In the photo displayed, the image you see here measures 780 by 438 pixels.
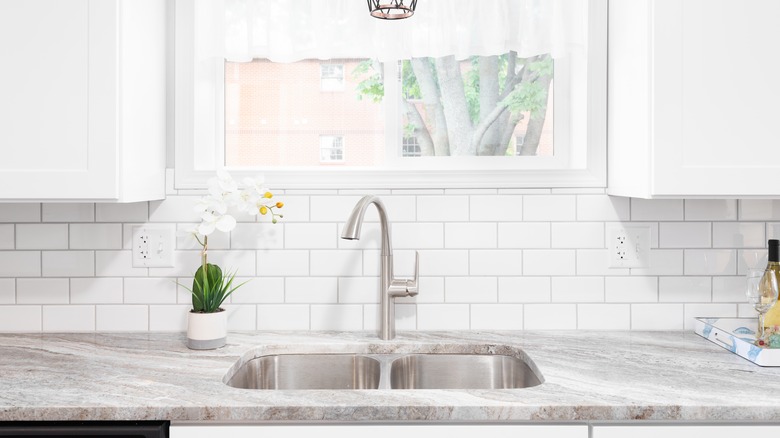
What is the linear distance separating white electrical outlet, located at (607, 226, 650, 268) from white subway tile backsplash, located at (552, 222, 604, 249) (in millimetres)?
32

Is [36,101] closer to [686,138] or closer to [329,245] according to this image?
[329,245]

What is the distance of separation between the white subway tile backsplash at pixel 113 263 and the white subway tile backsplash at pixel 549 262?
1206 mm

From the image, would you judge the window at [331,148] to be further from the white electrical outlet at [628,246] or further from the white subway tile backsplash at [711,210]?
the white subway tile backsplash at [711,210]

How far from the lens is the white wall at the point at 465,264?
72.4 inches

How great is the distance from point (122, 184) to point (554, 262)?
124 centimetres

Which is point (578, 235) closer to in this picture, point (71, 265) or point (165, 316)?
point (165, 316)

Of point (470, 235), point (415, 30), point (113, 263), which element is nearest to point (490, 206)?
point (470, 235)

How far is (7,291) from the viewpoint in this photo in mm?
1821

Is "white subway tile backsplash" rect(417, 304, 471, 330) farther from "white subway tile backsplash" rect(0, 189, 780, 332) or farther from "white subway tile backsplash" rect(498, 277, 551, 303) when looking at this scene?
"white subway tile backsplash" rect(498, 277, 551, 303)

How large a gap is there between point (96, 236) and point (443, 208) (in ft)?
3.46

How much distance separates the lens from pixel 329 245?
1850mm

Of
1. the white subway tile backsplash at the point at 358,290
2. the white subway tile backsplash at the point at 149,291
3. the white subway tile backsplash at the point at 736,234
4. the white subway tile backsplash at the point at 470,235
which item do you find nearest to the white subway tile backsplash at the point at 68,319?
the white subway tile backsplash at the point at 149,291

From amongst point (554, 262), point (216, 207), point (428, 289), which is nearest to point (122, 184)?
point (216, 207)

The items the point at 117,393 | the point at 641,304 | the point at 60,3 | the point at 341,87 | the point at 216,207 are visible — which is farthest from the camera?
the point at 341,87
